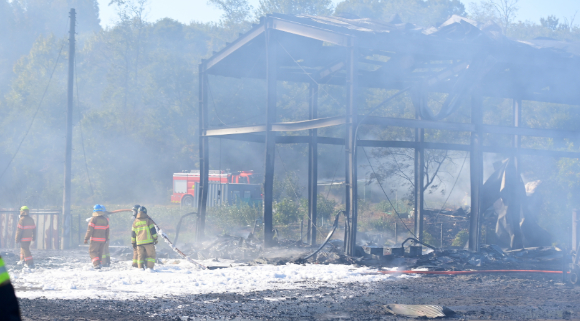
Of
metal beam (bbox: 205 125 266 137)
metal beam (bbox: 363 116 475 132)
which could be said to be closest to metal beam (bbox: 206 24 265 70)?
metal beam (bbox: 205 125 266 137)

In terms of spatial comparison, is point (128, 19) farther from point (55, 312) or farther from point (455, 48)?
point (55, 312)

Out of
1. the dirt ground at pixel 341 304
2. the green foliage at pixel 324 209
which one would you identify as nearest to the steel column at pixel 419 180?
the green foliage at pixel 324 209

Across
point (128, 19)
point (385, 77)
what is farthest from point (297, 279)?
point (128, 19)

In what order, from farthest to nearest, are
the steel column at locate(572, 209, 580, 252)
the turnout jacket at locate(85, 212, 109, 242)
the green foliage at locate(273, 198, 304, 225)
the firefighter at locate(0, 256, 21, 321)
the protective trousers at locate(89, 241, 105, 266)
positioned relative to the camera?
the green foliage at locate(273, 198, 304, 225), the turnout jacket at locate(85, 212, 109, 242), the protective trousers at locate(89, 241, 105, 266), the steel column at locate(572, 209, 580, 252), the firefighter at locate(0, 256, 21, 321)

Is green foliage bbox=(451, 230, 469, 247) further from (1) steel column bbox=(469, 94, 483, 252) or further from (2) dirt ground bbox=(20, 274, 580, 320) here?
(2) dirt ground bbox=(20, 274, 580, 320)

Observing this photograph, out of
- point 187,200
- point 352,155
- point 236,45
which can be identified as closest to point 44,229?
point 236,45

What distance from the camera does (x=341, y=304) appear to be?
25.2ft

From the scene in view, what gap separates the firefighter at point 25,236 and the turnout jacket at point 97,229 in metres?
1.71

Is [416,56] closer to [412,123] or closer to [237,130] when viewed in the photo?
[412,123]

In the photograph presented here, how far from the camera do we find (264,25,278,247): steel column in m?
14.1

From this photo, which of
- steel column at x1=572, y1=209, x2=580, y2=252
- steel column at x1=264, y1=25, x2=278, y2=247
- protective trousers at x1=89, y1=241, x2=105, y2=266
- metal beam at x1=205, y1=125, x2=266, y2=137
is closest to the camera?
steel column at x1=572, y1=209, x2=580, y2=252

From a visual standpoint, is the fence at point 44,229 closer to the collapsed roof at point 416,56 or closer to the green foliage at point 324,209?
the collapsed roof at point 416,56

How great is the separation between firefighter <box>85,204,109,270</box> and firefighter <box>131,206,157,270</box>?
96 cm

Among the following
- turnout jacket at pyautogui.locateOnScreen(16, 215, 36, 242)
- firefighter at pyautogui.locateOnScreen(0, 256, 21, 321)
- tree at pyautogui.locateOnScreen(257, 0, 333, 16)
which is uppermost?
tree at pyautogui.locateOnScreen(257, 0, 333, 16)
